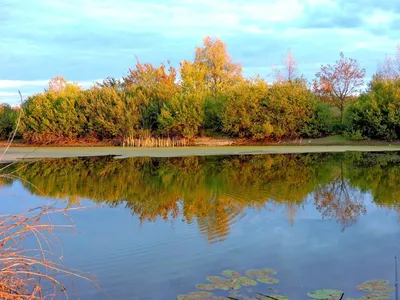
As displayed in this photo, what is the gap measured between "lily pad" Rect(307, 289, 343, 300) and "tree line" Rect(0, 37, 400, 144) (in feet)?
85.0

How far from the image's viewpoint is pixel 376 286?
591 centimetres

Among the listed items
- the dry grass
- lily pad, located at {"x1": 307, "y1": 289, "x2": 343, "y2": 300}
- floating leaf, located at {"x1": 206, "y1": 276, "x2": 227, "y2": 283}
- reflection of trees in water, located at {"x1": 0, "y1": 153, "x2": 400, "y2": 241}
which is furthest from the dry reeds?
lily pad, located at {"x1": 307, "y1": 289, "x2": 343, "y2": 300}

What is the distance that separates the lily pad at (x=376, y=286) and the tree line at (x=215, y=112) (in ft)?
83.5

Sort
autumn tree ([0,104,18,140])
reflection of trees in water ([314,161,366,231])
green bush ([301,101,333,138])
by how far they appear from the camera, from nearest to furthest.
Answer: reflection of trees in water ([314,161,366,231]), green bush ([301,101,333,138]), autumn tree ([0,104,18,140])

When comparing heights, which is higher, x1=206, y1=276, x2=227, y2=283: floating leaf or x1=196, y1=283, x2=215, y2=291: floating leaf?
x1=206, y1=276, x2=227, y2=283: floating leaf

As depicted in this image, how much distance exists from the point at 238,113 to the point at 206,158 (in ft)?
33.8

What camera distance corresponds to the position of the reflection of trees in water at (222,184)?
10984 mm

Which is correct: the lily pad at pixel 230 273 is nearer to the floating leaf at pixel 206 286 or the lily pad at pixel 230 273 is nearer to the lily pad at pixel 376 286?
the floating leaf at pixel 206 286

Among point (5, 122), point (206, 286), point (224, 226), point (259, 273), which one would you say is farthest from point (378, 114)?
point (5, 122)

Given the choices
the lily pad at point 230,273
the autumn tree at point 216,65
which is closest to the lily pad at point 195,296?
the lily pad at point 230,273

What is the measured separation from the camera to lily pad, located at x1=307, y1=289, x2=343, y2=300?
5.60 m

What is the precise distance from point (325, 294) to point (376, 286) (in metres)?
0.70

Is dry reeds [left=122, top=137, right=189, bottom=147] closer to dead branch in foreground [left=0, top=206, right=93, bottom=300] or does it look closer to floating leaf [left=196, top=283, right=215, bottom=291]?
dead branch in foreground [left=0, top=206, right=93, bottom=300]

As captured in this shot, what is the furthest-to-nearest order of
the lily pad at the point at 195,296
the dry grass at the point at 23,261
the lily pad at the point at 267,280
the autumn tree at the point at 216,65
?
the autumn tree at the point at 216,65, the lily pad at the point at 267,280, the lily pad at the point at 195,296, the dry grass at the point at 23,261
